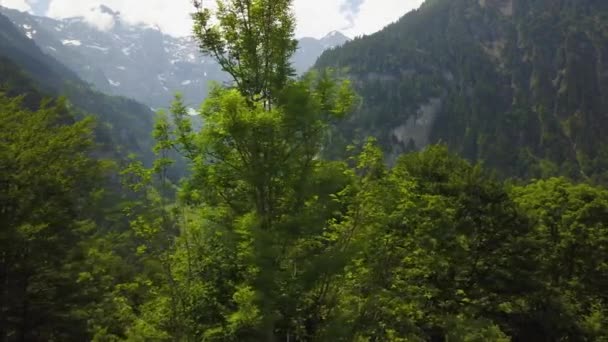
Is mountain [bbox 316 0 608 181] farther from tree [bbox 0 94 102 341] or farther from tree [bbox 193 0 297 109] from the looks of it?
tree [bbox 193 0 297 109]

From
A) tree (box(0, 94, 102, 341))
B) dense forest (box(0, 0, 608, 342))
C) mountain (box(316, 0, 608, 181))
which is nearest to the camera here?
dense forest (box(0, 0, 608, 342))

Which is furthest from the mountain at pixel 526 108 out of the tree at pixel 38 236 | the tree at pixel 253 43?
the tree at pixel 253 43

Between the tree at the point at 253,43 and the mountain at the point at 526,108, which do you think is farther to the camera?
the mountain at the point at 526,108

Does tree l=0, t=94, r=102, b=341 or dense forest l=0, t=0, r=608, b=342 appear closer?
dense forest l=0, t=0, r=608, b=342

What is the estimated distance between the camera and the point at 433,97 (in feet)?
641

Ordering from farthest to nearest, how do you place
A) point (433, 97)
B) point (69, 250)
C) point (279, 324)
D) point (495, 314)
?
1. point (433, 97)
2. point (495, 314)
3. point (69, 250)
4. point (279, 324)

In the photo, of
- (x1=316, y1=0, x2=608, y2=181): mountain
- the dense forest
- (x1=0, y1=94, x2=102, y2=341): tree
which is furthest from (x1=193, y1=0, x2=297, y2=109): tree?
(x1=316, y1=0, x2=608, y2=181): mountain

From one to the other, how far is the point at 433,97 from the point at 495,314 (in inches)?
7032

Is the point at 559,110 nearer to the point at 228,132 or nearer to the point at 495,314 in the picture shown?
the point at 495,314

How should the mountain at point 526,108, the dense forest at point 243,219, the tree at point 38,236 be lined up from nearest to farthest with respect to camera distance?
the dense forest at point 243,219
the tree at point 38,236
the mountain at point 526,108

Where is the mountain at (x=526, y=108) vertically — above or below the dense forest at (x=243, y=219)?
below

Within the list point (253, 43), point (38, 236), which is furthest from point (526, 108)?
point (253, 43)

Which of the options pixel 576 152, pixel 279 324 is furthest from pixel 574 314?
pixel 576 152

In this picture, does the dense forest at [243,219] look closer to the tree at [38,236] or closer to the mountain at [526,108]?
the tree at [38,236]
